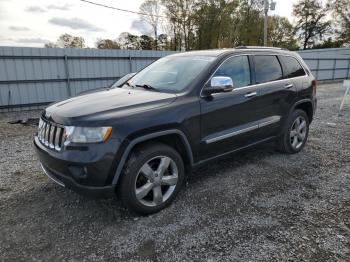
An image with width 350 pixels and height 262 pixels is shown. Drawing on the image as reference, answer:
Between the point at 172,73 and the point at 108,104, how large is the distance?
114cm

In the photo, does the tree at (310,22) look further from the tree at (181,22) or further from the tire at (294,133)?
the tire at (294,133)

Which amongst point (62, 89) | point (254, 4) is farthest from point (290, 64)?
point (254, 4)

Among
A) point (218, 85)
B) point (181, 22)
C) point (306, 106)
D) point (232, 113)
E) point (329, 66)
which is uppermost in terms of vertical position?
point (181, 22)

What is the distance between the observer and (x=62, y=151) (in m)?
2.57

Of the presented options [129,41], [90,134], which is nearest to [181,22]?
[129,41]

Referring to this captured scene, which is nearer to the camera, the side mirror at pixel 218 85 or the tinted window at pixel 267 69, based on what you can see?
the side mirror at pixel 218 85

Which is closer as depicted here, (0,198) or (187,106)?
(187,106)

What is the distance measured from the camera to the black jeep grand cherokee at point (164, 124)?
8.28 feet

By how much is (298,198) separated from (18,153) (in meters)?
4.93

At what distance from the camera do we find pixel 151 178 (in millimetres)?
2867

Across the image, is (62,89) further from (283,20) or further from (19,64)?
(283,20)

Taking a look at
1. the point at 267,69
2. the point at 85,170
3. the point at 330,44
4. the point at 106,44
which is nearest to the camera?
the point at 85,170

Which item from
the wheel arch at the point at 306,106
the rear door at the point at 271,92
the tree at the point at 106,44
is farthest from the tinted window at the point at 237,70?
the tree at the point at 106,44

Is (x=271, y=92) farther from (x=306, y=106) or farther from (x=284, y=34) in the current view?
(x=284, y=34)
